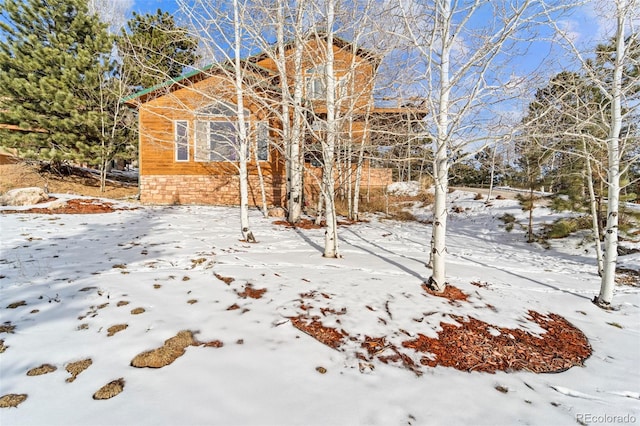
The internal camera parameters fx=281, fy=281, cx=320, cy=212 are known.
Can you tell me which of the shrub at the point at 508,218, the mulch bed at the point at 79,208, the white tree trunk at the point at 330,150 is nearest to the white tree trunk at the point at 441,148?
the white tree trunk at the point at 330,150

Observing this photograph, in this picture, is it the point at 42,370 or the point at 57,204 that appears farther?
the point at 57,204

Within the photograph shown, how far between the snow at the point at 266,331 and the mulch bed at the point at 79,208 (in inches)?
93.3

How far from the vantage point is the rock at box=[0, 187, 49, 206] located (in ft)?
28.6

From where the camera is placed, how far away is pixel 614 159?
4.21 metres

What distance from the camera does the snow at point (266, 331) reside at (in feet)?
5.84

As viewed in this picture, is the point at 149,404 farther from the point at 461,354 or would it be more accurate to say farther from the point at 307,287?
the point at 461,354

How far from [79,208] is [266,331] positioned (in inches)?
368

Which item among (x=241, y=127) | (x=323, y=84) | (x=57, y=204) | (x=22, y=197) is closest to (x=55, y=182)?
(x=22, y=197)

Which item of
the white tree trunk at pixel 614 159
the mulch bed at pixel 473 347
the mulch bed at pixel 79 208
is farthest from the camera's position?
the mulch bed at pixel 79 208

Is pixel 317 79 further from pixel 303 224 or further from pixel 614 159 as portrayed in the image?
pixel 614 159

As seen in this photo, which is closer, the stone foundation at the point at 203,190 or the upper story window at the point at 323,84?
the upper story window at the point at 323,84

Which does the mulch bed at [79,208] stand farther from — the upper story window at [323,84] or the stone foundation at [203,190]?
the upper story window at [323,84]

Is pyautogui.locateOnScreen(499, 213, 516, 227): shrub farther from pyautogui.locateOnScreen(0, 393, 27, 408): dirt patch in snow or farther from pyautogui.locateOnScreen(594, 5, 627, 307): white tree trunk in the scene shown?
pyautogui.locateOnScreen(0, 393, 27, 408): dirt patch in snow

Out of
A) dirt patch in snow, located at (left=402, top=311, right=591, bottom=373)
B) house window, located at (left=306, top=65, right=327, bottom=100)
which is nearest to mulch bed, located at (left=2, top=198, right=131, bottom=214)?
house window, located at (left=306, top=65, right=327, bottom=100)
